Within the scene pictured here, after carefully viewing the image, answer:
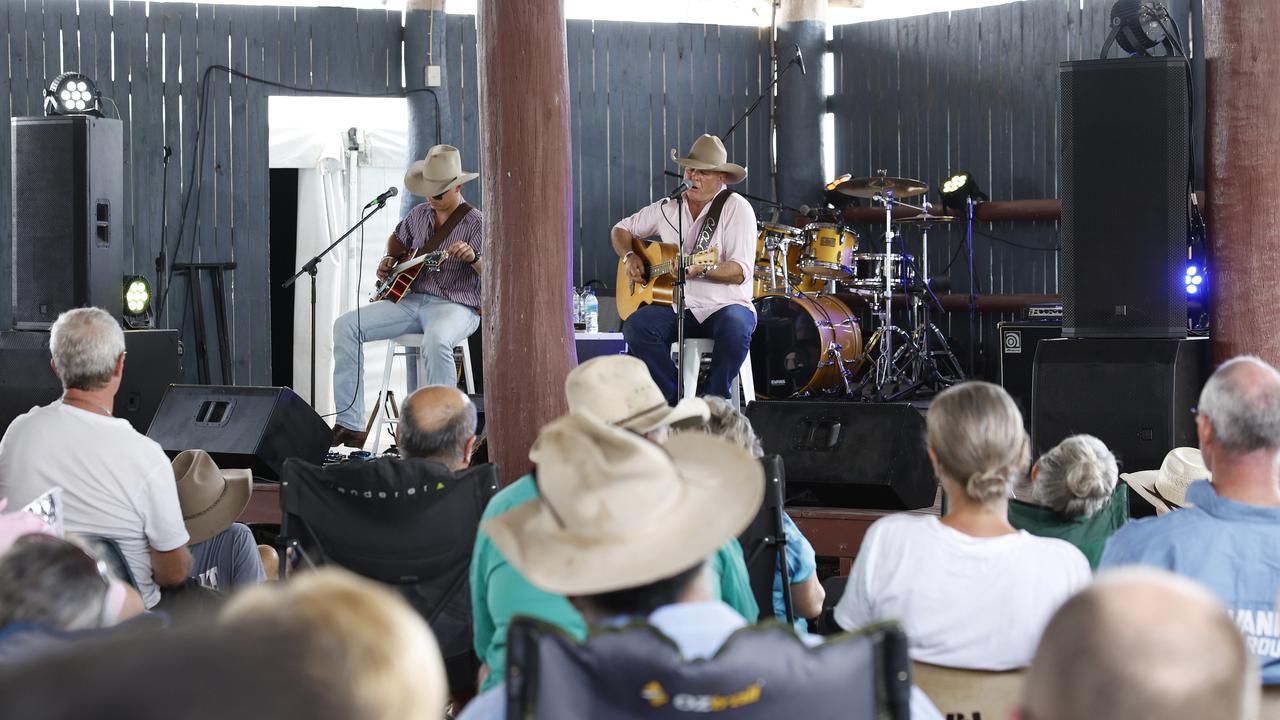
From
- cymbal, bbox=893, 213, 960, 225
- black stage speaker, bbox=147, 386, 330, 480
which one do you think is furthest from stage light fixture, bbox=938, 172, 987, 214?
black stage speaker, bbox=147, 386, 330, 480

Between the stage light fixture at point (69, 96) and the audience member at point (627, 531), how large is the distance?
18.5ft

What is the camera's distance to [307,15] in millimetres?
8906

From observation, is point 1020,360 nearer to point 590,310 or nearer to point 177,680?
point 590,310

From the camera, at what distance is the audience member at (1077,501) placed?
281 centimetres

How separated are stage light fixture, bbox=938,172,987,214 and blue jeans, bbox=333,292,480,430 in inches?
167

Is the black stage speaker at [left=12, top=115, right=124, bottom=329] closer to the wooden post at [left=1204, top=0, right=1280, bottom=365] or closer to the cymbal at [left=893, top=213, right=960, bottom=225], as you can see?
the wooden post at [left=1204, top=0, right=1280, bottom=365]

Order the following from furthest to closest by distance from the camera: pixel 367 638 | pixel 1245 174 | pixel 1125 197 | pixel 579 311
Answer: pixel 579 311 < pixel 1125 197 < pixel 1245 174 < pixel 367 638

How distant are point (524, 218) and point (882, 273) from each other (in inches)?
186

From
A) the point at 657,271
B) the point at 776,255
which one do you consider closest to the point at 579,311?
the point at 776,255

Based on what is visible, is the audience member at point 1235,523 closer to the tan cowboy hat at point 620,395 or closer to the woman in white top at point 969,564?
the woman in white top at point 969,564

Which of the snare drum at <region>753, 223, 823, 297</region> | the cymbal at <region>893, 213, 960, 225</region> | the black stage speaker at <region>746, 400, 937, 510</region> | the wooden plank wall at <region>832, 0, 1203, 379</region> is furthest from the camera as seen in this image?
the wooden plank wall at <region>832, 0, 1203, 379</region>

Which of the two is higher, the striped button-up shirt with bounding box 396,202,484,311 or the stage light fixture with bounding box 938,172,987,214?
the stage light fixture with bounding box 938,172,987,214

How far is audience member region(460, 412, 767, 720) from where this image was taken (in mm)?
1409

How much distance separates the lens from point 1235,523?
2.05 meters
